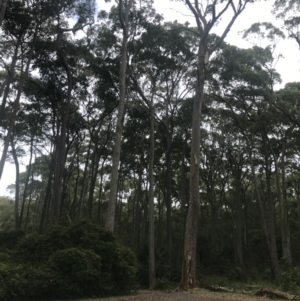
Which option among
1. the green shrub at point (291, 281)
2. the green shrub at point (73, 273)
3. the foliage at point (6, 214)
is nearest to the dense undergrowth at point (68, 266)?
the green shrub at point (73, 273)

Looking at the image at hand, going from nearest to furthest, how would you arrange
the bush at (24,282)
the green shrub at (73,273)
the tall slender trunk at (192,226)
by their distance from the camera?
the bush at (24,282) < the green shrub at (73,273) < the tall slender trunk at (192,226)

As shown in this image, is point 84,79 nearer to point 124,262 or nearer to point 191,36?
point 191,36

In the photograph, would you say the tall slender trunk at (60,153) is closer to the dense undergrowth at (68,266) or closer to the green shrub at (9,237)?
the green shrub at (9,237)

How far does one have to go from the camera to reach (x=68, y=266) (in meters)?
8.75

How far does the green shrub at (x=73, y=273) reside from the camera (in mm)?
8555

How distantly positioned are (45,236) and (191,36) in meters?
14.0

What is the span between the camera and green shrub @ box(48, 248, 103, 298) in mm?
8555

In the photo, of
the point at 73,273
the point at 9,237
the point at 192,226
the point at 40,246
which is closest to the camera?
the point at 73,273

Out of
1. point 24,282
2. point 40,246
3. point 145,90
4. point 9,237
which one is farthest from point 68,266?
point 145,90

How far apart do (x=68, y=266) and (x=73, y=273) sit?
226mm

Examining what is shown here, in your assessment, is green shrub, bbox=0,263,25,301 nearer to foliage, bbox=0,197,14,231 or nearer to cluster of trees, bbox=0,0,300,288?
cluster of trees, bbox=0,0,300,288

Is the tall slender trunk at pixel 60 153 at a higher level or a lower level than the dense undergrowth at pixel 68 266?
higher

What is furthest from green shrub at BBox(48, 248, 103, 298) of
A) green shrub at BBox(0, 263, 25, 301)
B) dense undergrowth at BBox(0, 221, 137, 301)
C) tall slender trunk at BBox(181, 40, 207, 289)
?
tall slender trunk at BBox(181, 40, 207, 289)

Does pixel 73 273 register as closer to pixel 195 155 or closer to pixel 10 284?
pixel 10 284
